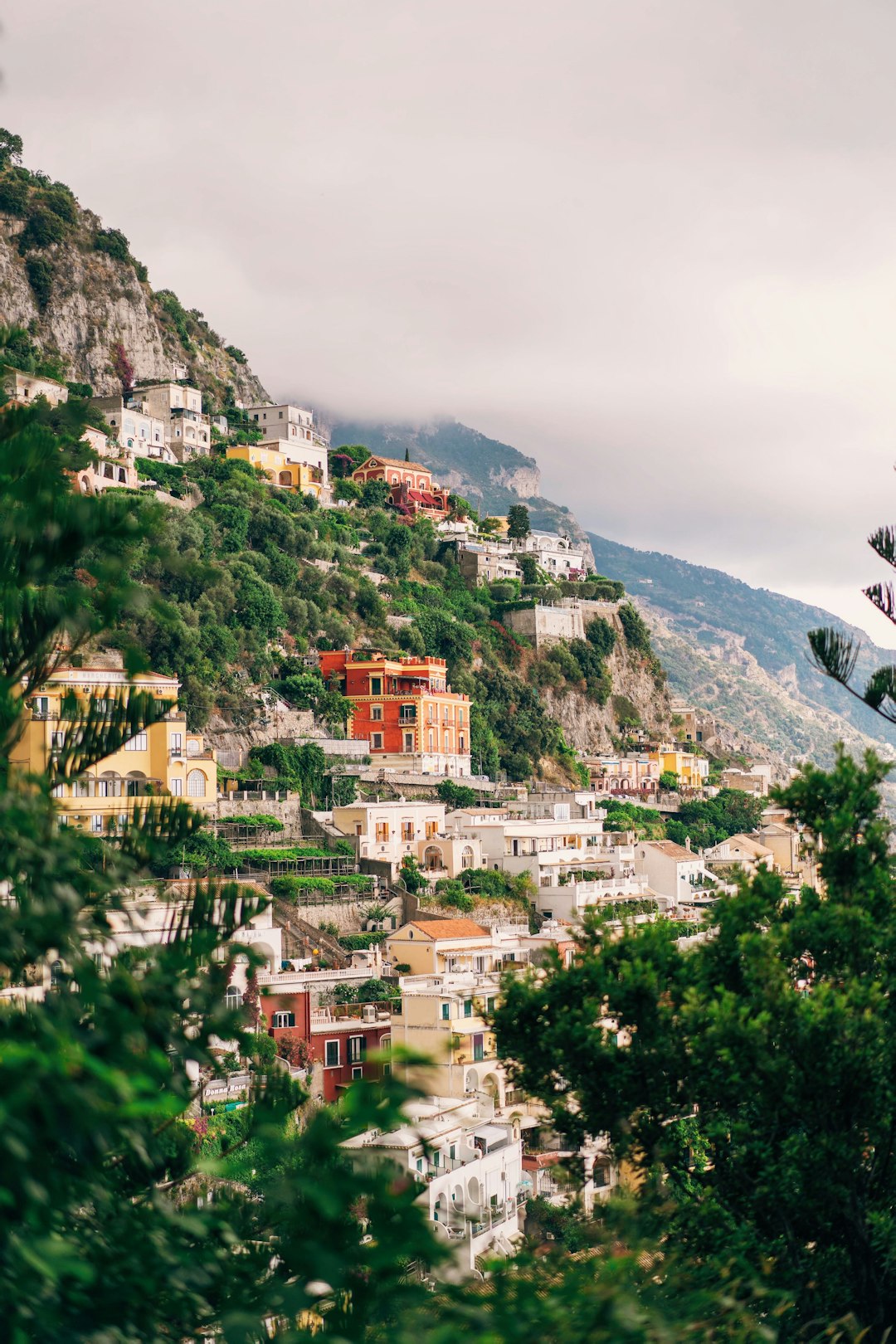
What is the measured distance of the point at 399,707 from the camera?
2367 inches

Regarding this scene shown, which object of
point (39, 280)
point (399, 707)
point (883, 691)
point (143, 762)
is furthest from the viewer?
point (39, 280)

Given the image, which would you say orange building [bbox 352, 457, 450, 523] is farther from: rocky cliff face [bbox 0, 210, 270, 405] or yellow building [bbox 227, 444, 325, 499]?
rocky cliff face [bbox 0, 210, 270, 405]

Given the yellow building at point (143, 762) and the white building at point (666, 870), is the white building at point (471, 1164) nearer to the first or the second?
the yellow building at point (143, 762)

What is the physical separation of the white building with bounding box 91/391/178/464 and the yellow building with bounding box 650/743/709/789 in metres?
31.7

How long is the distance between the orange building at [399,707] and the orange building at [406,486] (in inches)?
967

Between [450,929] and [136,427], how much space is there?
37.8m

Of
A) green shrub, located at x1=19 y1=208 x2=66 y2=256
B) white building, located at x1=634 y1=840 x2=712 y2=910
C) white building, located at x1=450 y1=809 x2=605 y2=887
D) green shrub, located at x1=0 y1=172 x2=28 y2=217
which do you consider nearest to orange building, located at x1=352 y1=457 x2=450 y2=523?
green shrub, located at x1=19 y1=208 x2=66 y2=256

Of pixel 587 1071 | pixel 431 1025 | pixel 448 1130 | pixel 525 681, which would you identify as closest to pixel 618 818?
pixel 525 681

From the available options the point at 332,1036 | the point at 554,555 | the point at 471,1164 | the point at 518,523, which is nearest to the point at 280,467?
the point at 518,523

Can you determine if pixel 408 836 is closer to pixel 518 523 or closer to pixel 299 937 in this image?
pixel 299 937

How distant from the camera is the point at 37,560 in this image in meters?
7.92

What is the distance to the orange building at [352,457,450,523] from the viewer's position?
8638 cm

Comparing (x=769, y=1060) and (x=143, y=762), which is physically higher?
(x=143, y=762)

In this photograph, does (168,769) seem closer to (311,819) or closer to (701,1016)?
(311,819)
